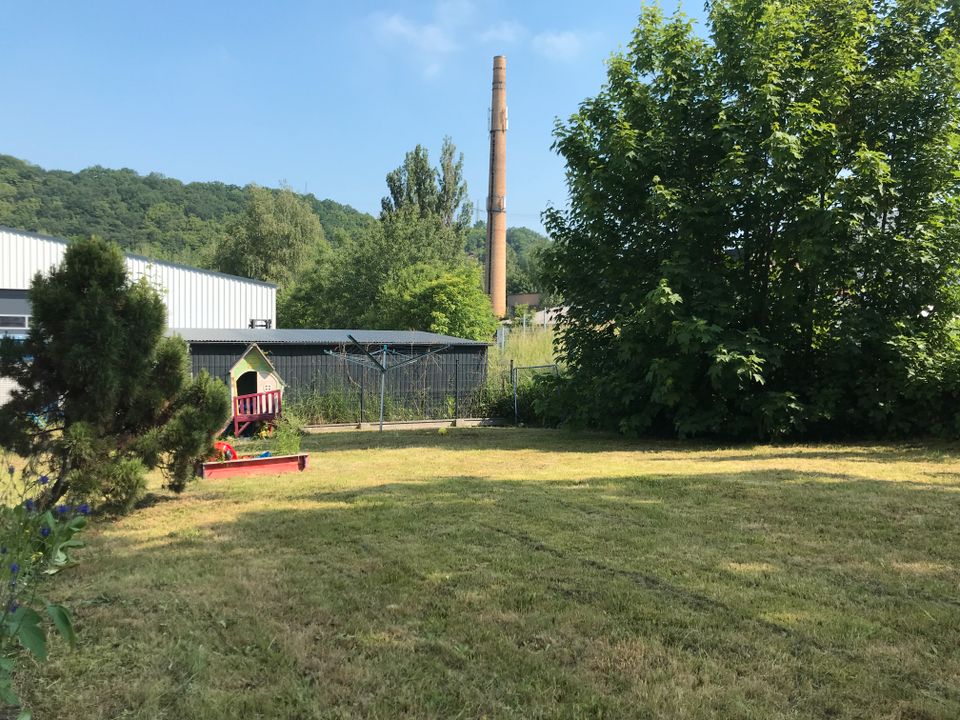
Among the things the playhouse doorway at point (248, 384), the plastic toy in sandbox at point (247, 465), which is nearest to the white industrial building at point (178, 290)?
the playhouse doorway at point (248, 384)

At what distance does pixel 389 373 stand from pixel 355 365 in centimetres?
78

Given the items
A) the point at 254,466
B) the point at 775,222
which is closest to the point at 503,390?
the point at 775,222

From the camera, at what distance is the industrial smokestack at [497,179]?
95.6 ft

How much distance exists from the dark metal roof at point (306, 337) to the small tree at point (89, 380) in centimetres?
835

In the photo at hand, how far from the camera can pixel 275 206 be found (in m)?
53.3

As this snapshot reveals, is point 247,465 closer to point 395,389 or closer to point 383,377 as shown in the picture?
point 383,377

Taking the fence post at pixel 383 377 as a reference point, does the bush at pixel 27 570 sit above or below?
below

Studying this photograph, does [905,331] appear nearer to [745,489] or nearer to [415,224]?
[745,489]

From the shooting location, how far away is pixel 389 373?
1576 cm

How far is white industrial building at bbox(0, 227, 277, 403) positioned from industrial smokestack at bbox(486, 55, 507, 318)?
30.3 feet

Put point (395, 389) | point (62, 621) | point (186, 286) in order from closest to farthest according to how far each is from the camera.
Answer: point (62, 621), point (395, 389), point (186, 286)

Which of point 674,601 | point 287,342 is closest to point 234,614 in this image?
point 674,601

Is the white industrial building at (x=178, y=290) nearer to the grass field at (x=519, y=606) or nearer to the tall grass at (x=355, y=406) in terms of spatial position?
the tall grass at (x=355, y=406)

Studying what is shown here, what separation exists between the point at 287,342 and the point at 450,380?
3827 mm
